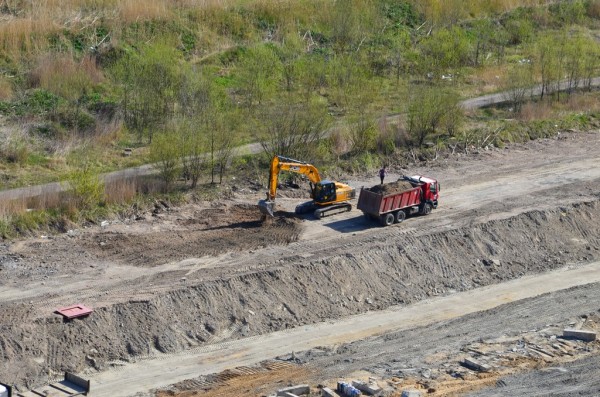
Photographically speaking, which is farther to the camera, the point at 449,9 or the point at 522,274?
the point at 449,9

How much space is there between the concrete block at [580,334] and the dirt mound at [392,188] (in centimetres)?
886

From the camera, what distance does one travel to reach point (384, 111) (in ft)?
167

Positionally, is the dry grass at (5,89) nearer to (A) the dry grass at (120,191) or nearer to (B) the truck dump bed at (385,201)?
Result: (A) the dry grass at (120,191)

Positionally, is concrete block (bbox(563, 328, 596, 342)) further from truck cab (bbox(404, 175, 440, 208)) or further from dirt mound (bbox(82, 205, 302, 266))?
dirt mound (bbox(82, 205, 302, 266))

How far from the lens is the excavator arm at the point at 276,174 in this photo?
37375mm

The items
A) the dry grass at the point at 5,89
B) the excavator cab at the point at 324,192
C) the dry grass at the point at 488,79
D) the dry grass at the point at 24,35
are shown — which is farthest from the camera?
the dry grass at the point at 488,79

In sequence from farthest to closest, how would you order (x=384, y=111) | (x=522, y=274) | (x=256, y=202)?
1. (x=384, y=111)
2. (x=256, y=202)
3. (x=522, y=274)

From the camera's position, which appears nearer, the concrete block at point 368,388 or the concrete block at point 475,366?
the concrete block at point 368,388

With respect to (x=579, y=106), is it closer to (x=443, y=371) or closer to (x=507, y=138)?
(x=507, y=138)

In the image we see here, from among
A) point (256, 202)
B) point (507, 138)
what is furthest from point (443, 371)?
point (507, 138)

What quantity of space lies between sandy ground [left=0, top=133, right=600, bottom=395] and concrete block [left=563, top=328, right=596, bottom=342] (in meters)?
2.30

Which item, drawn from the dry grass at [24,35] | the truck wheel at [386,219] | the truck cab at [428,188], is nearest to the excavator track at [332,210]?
the truck wheel at [386,219]

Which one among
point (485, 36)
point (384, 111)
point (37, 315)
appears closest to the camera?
point (37, 315)

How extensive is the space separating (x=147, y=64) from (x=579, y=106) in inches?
825
